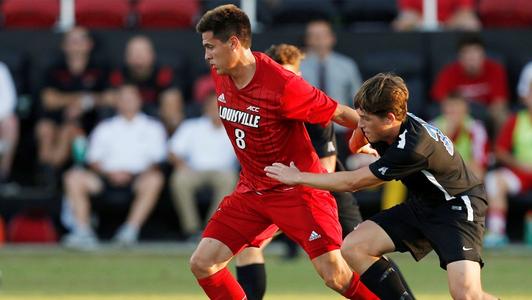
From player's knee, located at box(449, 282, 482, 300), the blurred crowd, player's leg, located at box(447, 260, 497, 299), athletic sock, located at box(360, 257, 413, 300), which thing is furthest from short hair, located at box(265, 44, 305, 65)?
the blurred crowd

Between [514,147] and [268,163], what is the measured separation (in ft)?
20.6

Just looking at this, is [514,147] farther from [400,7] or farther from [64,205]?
[64,205]

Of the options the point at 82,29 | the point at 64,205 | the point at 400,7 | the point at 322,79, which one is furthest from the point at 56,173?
the point at 400,7

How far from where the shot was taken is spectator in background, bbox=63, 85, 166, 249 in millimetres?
13250

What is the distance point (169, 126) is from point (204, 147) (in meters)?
0.60

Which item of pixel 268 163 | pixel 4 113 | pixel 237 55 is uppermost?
pixel 237 55

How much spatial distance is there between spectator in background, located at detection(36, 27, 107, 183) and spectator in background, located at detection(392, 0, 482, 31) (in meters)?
3.33

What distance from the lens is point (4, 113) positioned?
44.6ft

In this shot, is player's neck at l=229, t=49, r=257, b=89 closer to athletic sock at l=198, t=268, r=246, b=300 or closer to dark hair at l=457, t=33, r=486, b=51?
athletic sock at l=198, t=268, r=246, b=300

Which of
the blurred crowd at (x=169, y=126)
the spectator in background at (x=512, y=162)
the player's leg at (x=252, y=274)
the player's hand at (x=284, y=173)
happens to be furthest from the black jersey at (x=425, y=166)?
the spectator in background at (x=512, y=162)

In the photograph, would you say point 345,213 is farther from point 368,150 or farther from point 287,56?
point 287,56

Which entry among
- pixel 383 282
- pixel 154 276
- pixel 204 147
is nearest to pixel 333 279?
pixel 383 282

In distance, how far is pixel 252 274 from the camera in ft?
26.6

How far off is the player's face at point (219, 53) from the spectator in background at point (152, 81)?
634 centimetres
